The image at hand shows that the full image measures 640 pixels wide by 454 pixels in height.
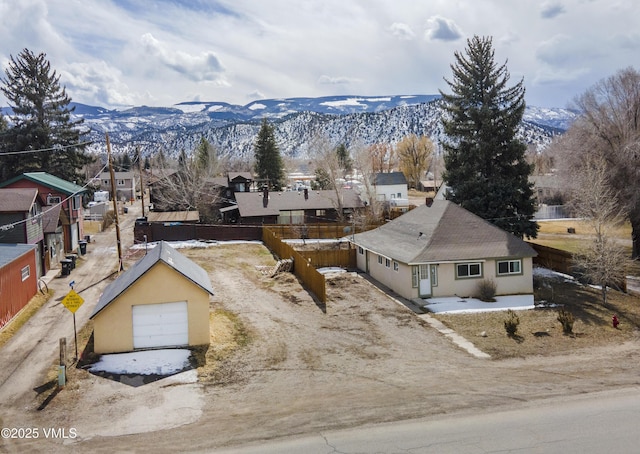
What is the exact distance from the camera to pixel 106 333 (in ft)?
60.8

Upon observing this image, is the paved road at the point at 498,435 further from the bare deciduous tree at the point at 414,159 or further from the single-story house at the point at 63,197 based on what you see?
the bare deciduous tree at the point at 414,159

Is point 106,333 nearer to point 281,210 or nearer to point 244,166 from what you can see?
point 281,210

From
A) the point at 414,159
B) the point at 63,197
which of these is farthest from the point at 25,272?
the point at 414,159

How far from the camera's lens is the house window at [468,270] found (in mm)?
27781

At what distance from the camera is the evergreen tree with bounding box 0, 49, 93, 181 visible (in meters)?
48.3

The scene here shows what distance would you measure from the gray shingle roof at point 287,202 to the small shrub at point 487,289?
28.5 m

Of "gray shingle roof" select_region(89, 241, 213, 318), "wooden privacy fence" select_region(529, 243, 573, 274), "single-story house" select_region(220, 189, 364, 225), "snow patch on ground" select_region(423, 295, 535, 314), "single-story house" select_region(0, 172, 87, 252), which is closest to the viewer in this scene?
"gray shingle roof" select_region(89, 241, 213, 318)

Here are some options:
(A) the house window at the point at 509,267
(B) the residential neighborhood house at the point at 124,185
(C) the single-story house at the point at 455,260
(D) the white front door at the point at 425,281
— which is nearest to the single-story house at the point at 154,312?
(C) the single-story house at the point at 455,260

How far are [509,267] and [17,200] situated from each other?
28138 mm

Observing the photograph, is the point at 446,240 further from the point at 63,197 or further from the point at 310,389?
the point at 63,197

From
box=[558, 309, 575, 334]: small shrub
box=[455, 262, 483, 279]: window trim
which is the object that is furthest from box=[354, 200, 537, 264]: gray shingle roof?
box=[558, 309, 575, 334]: small shrub

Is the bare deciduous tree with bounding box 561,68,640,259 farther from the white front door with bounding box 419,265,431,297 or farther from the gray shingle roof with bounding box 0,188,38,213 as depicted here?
the gray shingle roof with bounding box 0,188,38,213

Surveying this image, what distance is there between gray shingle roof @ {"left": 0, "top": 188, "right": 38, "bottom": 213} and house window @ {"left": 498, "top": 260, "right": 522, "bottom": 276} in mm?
26542

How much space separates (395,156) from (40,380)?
12904 cm
